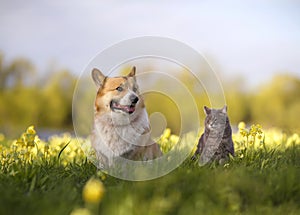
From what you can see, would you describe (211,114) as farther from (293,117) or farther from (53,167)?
(293,117)

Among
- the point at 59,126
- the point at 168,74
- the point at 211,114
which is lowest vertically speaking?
the point at 59,126

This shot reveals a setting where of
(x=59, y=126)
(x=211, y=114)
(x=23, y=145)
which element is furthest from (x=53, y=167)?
(x=59, y=126)

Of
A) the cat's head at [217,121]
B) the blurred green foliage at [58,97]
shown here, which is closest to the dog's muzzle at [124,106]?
the cat's head at [217,121]

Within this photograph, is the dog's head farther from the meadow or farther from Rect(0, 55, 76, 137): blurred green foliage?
Rect(0, 55, 76, 137): blurred green foliage

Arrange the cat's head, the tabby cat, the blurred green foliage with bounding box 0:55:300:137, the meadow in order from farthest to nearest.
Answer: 1. the blurred green foliage with bounding box 0:55:300:137
2. the cat's head
3. the tabby cat
4. the meadow

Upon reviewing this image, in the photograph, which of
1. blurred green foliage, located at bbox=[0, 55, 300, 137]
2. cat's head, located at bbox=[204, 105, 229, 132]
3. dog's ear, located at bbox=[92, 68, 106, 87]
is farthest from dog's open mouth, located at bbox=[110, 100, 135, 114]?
blurred green foliage, located at bbox=[0, 55, 300, 137]

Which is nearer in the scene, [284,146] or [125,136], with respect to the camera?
[125,136]

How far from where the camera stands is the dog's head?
4.66m

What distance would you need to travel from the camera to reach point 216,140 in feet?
17.9

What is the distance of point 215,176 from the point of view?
3.81 meters

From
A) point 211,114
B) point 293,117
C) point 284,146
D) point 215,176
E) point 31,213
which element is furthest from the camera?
point 293,117

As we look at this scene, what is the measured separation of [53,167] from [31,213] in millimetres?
1859

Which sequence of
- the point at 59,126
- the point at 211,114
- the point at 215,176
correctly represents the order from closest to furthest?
the point at 215,176, the point at 211,114, the point at 59,126

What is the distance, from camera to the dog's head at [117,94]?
15.3 ft
